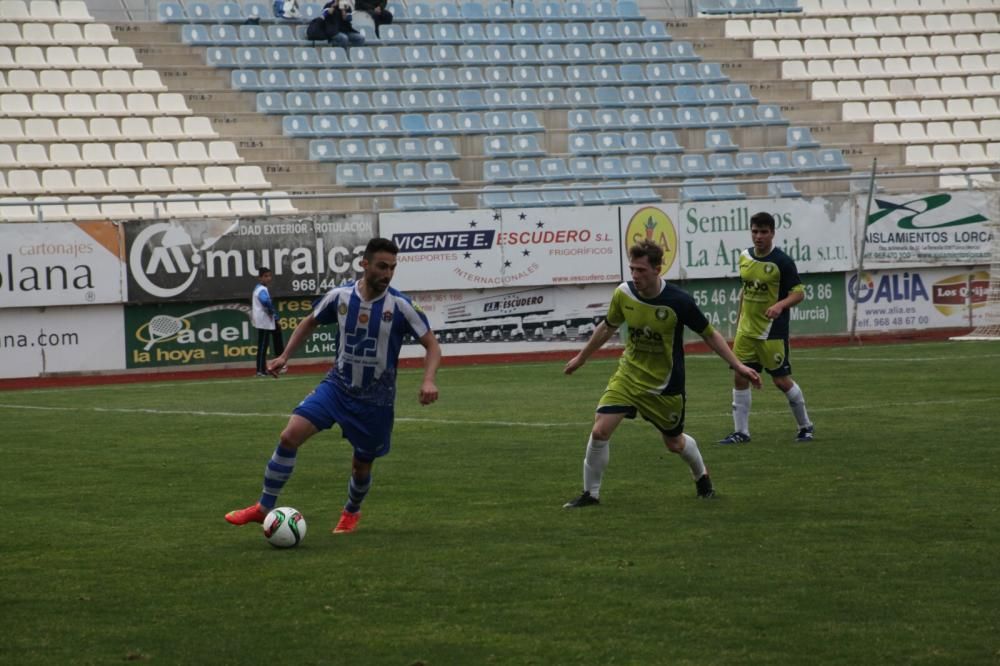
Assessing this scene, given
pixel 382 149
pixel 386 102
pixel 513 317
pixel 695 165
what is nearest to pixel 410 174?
pixel 382 149

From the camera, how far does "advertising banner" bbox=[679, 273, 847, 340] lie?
30.8 metres

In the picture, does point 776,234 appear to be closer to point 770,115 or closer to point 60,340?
point 770,115

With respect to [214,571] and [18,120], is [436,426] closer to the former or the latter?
[214,571]

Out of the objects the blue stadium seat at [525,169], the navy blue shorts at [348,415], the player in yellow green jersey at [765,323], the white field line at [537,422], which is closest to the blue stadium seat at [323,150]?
the blue stadium seat at [525,169]

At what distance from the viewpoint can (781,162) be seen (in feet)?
120

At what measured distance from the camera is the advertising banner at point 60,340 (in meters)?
27.0

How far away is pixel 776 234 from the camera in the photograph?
30.9 meters

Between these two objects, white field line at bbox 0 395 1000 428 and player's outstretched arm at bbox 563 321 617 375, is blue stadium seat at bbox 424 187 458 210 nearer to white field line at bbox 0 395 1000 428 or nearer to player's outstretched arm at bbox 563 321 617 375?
white field line at bbox 0 395 1000 428

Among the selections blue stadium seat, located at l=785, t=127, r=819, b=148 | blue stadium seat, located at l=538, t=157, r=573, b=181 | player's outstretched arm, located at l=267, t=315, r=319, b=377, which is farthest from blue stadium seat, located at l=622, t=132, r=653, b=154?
player's outstretched arm, located at l=267, t=315, r=319, b=377

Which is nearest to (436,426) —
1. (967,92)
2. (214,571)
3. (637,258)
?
(637,258)

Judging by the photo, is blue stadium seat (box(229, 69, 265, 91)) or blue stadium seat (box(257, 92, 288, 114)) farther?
blue stadium seat (box(229, 69, 265, 91))

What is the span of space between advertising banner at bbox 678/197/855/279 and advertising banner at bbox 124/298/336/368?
7.44 metres

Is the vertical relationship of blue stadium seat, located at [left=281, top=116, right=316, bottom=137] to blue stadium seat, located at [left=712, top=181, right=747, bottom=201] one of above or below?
above

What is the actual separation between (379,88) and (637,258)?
82.9ft
